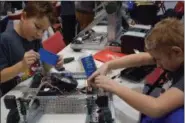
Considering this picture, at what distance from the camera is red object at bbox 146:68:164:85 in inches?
53.1

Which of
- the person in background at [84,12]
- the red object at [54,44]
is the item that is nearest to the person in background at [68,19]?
the person in background at [84,12]

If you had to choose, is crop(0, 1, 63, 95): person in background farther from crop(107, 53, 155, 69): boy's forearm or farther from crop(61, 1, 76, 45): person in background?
crop(61, 1, 76, 45): person in background

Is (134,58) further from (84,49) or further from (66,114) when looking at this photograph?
(84,49)

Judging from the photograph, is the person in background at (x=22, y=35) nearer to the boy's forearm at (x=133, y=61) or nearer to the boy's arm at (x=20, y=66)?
the boy's arm at (x=20, y=66)

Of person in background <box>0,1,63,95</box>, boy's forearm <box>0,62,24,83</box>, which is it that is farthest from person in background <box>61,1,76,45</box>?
boy's forearm <box>0,62,24,83</box>

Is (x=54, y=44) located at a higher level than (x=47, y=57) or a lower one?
lower

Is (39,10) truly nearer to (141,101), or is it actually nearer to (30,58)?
(30,58)

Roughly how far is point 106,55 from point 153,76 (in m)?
0.48

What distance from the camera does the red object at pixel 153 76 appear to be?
4.42 ft

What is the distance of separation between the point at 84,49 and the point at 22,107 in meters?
0.97

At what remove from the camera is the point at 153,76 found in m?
1.39

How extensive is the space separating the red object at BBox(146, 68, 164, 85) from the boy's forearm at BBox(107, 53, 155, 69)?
52mm

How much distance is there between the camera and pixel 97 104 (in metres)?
1.12

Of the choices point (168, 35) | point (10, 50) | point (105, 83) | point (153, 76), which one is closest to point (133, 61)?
point (153, 76)
